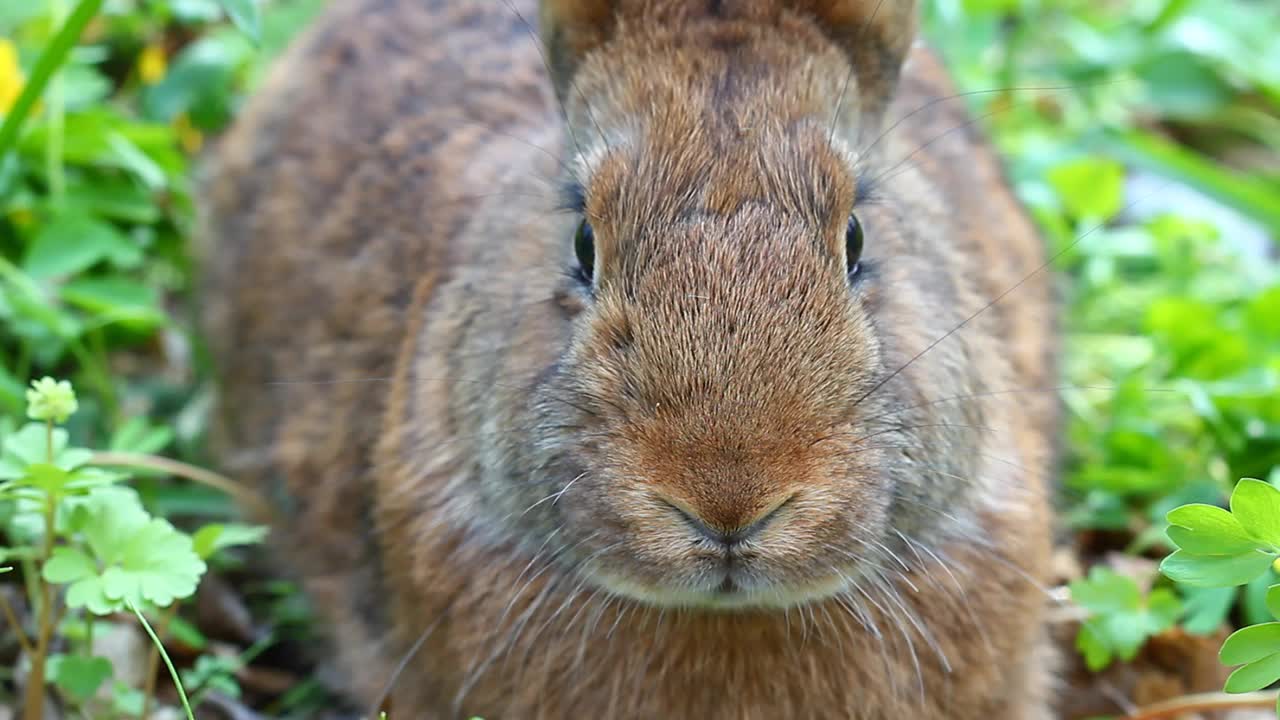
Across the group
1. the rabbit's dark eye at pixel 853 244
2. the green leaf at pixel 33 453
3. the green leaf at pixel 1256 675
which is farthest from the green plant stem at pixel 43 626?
the green leaf at pixel 1256 675

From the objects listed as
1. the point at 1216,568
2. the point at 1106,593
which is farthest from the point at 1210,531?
the point at 1106,593

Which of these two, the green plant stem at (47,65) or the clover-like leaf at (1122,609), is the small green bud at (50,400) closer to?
the green plant stem at (47,65)

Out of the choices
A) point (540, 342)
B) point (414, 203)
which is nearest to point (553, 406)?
point (540, 342)

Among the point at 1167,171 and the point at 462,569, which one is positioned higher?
the point at 1167,171

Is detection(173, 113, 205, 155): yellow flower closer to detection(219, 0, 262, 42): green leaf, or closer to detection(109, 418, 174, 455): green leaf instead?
detection(109, 418, 174, 455): green leaf

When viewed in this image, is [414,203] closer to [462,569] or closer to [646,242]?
[462,569]

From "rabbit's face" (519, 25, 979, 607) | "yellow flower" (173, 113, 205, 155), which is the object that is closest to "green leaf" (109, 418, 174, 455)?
"rabbit's face" (519, 25, 979, 607)
